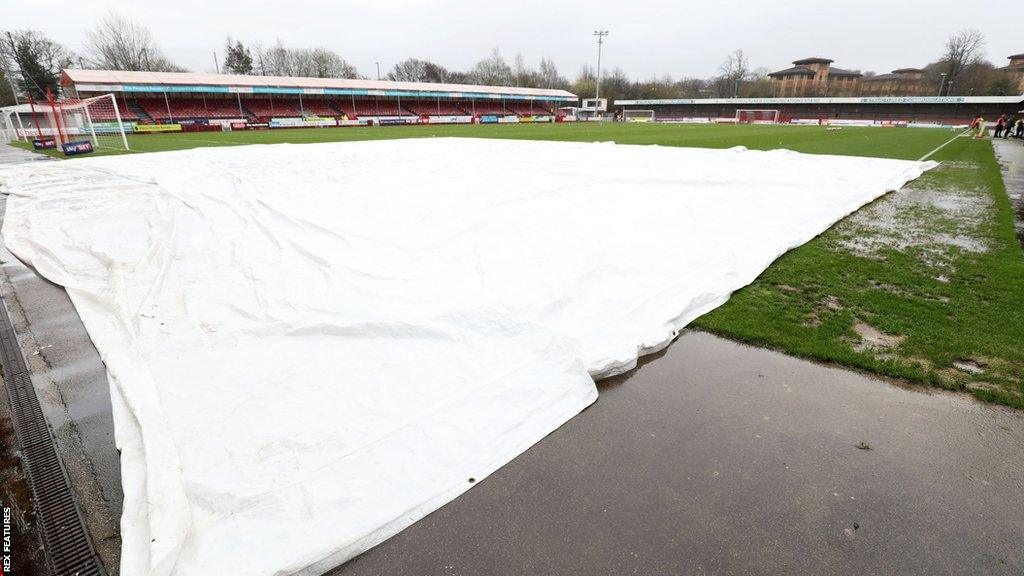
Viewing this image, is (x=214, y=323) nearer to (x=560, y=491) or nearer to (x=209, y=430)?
(x=209, y=430)

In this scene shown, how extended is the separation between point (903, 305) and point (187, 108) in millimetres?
46407

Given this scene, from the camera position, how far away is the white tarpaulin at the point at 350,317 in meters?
2.12

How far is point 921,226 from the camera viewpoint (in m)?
7.11

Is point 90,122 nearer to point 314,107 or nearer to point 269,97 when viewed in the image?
A: point 269,97

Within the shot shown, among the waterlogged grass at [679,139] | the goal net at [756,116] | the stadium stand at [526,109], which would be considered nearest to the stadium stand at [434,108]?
the stadium stand at [526,109]

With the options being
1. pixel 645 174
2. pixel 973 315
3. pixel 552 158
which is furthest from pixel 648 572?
pixel 552 158

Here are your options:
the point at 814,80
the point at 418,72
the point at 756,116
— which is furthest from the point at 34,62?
the point at 814,80

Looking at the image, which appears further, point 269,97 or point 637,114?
point 637,114

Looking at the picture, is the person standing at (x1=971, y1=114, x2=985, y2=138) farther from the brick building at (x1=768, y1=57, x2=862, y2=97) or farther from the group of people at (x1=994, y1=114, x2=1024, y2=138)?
the brick building at (x1=768, y1=57, x2=862, y2=97)

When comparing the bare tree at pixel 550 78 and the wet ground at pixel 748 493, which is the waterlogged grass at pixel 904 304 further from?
the bare tree at pixel 550 78

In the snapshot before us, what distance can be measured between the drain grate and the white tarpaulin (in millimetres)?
186

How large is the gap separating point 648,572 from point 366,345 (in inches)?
89.9

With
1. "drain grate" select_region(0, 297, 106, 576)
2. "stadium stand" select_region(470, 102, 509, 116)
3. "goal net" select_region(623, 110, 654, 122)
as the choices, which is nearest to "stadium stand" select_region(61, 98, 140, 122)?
"drain grate" select_region(0, 297, 106, 576)

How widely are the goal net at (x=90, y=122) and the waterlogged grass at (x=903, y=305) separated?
71.2 ft
